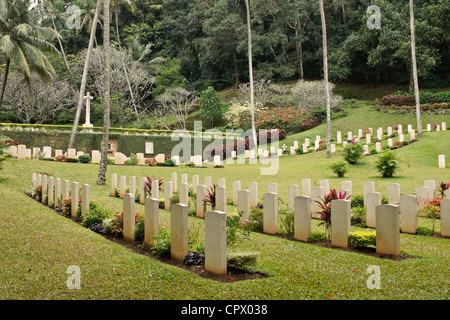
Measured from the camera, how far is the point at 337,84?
46656mm

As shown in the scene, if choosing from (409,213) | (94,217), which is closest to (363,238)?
(409,213)

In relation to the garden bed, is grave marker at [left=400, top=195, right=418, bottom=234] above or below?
above

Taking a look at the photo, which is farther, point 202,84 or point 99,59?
point 202,84

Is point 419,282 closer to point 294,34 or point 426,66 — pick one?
point 426,66

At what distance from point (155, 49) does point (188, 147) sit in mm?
29968

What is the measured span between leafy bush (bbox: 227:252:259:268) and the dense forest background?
36359mm

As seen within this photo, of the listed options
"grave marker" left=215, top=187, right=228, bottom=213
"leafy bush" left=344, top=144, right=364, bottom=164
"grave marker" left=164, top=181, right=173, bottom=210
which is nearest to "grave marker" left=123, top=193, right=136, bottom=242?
"grave marker" left=215, top=187, right=228, bottom=213

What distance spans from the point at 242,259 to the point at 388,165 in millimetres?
12693

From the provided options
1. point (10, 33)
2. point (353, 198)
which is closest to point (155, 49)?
point (10, 33)

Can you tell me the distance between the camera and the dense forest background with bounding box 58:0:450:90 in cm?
3725

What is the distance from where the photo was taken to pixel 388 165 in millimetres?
15500

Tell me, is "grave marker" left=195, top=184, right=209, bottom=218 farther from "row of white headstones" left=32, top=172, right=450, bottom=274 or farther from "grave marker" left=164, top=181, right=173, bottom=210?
"grave marker" left=164, top=181, right=173, bottom=210

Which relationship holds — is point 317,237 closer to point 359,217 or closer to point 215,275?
point 359,217

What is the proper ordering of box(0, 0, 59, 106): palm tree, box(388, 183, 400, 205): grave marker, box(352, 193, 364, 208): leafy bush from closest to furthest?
box(388, 183, 400, 205): grave marker → box(352, 193, 364, 208): leafy bush → box(0, 0, 59, 106): palm tree
